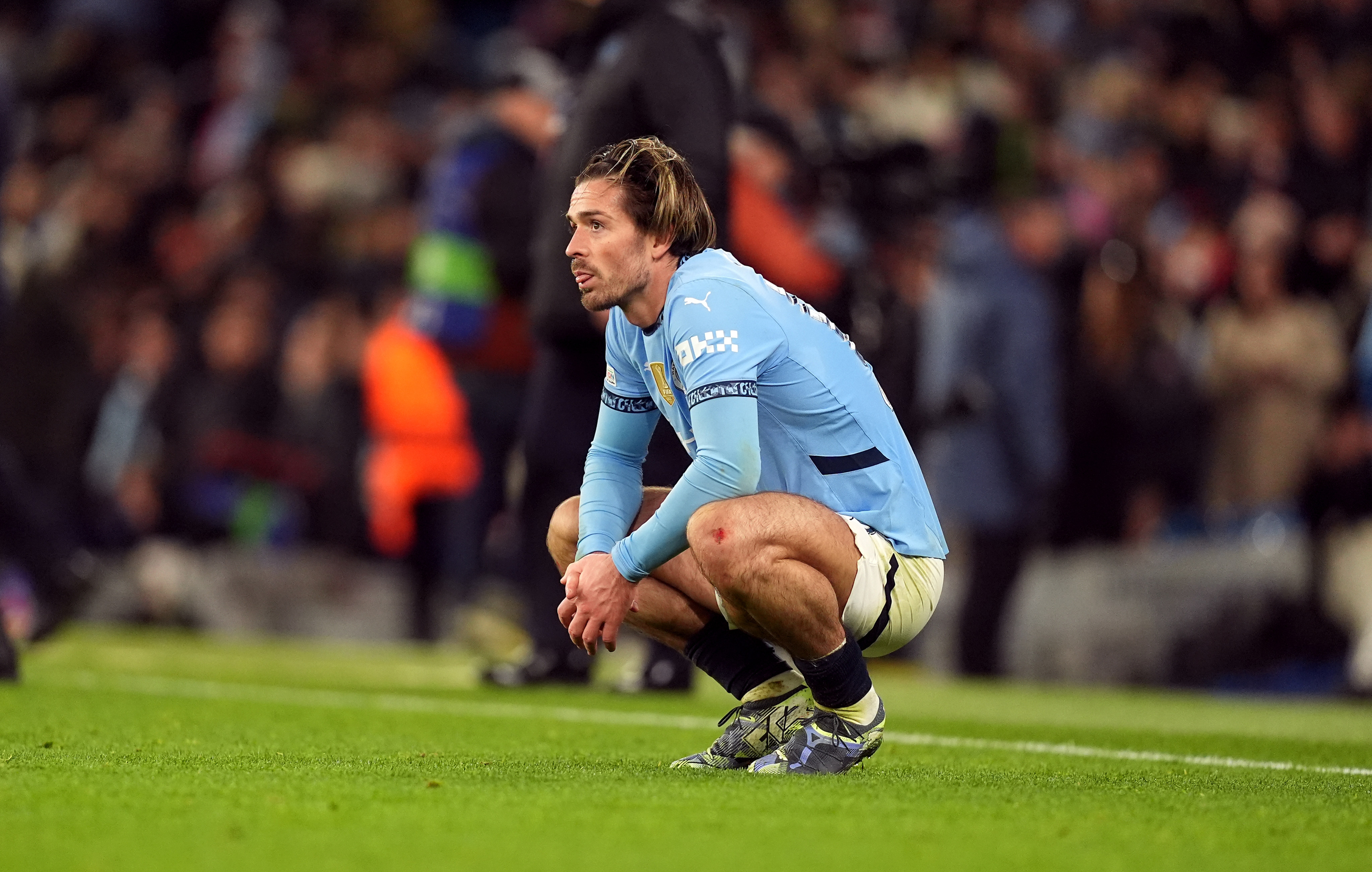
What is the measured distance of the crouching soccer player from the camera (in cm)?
410

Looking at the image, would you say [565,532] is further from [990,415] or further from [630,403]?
[990,415]

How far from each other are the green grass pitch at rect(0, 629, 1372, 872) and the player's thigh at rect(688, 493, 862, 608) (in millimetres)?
450

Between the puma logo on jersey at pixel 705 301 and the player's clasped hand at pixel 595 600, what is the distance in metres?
0.56

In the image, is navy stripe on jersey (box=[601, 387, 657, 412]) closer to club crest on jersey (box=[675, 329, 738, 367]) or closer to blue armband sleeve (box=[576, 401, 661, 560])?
blue armband sleeve (box=[576, 401, 661, 560])

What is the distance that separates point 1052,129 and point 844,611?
8.65 m

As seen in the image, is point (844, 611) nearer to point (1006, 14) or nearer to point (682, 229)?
point (682, 229)

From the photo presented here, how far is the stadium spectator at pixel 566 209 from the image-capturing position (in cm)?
676

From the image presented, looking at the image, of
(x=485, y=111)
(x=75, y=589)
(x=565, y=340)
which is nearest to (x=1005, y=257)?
(x=485, y=111)

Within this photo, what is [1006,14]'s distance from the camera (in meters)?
13.7

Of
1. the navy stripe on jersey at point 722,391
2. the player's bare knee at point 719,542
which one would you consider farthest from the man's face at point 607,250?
the player's bare knee at point 719,542

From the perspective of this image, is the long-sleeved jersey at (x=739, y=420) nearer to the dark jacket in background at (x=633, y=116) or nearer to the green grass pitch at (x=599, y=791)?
the green grass pitch at (x=599, y=791)

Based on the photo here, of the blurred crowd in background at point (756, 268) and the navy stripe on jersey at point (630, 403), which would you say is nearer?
the navy stripe on jersey at point (630, 403)

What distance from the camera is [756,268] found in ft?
25.9

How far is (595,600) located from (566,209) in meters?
2.84
